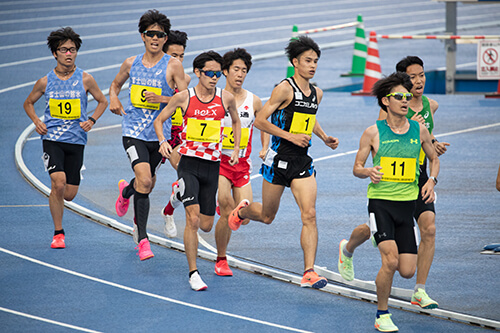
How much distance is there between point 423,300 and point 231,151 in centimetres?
268

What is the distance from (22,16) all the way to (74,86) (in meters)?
19.1

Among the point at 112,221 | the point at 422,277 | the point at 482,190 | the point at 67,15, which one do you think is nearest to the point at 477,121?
the point at 482,190

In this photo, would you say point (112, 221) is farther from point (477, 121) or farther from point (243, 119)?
point (477, 121)

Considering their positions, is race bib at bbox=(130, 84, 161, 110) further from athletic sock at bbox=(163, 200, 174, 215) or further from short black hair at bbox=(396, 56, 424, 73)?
short black hair at bbox=(396, 56, 424, 73)

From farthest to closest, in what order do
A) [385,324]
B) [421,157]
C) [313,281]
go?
[421,157]
[313,281]
[385,324]

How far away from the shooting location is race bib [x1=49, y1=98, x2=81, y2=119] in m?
9.49

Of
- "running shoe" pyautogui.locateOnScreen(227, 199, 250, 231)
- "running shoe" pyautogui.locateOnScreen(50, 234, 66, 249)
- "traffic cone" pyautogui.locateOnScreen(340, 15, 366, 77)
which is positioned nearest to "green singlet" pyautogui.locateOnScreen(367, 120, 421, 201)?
"running shoe" pyautogui.locateOnScreen(227, 199, 250, 231)

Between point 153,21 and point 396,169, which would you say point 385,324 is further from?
point 153,21

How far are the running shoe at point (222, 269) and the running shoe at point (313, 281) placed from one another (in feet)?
3.55

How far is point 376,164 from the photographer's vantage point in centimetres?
721

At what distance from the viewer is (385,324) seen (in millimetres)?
6836

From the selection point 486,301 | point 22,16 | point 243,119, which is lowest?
point 486,301

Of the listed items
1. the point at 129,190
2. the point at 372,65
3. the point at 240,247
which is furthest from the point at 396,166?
the point at 372,65

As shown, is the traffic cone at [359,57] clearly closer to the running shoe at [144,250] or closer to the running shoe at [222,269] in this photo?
the running shoe at [144,250]
